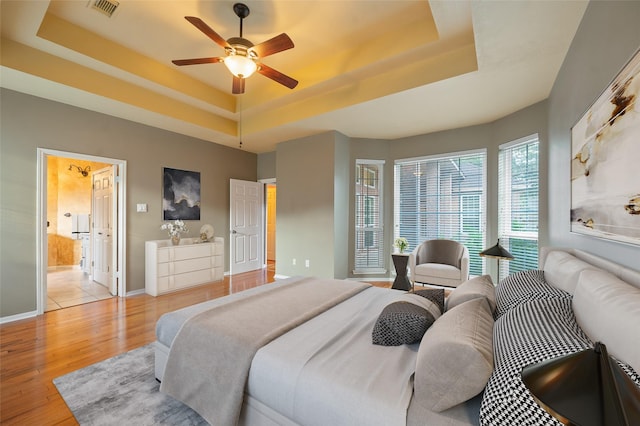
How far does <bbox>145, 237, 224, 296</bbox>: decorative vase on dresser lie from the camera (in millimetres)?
4176

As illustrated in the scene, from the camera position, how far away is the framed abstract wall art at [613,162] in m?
1.17

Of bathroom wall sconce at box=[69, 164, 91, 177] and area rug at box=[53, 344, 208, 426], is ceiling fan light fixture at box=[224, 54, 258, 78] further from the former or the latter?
bathroom wall sconce at box=[69, 164, 91, 177]

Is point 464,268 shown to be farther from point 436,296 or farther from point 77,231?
point 77,231

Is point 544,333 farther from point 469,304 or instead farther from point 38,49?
point 38,49

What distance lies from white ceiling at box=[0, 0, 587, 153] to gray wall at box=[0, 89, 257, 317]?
0.84 feet

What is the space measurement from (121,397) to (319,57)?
12.7 feet

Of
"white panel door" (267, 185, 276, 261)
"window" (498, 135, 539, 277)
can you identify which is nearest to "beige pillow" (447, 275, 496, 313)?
"window" (498, 135, 539, 277)

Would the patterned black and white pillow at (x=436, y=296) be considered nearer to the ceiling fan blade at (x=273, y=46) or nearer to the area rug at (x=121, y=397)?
the area rug at (x=121, y=397)

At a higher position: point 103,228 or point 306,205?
point 306,205

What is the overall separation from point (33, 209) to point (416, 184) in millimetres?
5618

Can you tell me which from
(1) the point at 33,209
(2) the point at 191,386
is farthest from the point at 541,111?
(1) the point at 33,209

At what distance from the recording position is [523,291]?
1568 millimetres

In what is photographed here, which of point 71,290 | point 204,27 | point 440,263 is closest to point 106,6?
point 204,27

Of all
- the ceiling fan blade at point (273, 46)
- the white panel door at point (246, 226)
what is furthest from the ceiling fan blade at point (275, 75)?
the white panel door at point (246, 226)
